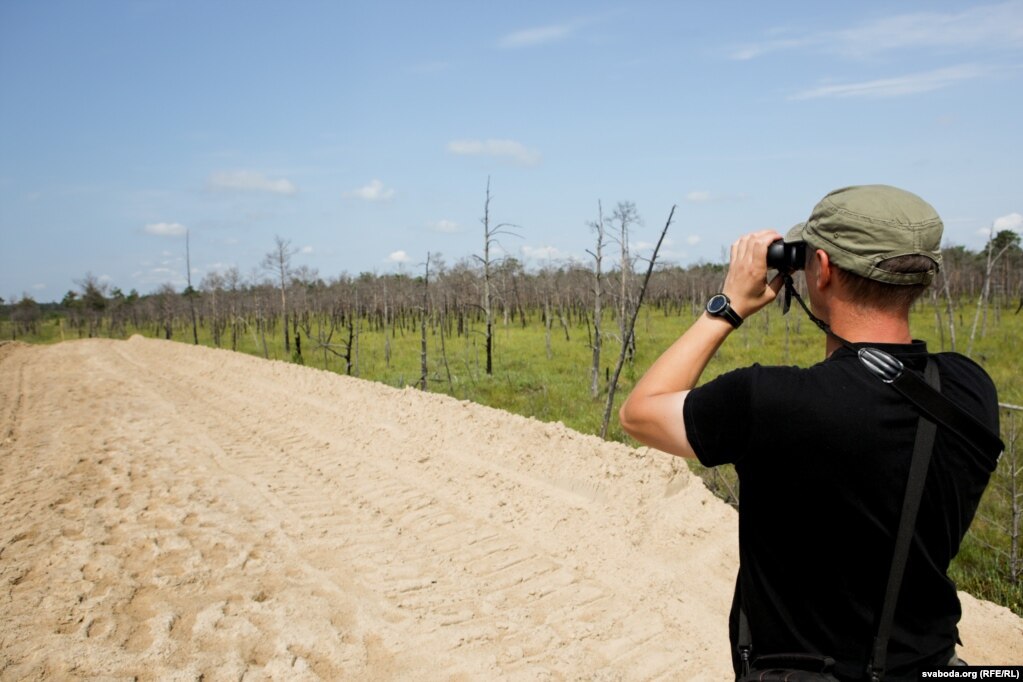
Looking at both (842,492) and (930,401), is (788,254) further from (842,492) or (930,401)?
(842,492)

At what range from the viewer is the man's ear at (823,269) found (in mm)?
1445

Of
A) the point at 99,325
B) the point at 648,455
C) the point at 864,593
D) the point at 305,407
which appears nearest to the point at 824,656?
the point at 864,593

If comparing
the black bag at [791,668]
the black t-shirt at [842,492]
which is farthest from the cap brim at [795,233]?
the black bag at [791,668]

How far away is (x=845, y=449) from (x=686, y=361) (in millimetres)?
391

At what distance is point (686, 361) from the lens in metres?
1.53

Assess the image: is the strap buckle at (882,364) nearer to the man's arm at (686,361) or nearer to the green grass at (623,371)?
the man's arm at (686,361)

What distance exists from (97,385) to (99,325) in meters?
56.9

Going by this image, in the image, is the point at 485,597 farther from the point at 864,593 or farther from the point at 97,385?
the point at 97,385

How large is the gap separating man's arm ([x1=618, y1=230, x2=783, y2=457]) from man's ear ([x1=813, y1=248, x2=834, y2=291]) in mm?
106

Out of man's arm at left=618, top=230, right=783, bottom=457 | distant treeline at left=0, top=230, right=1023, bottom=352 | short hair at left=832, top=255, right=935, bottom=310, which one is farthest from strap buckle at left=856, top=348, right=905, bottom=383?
distant treeline at left=0, top=230, right=1023, bottom=352

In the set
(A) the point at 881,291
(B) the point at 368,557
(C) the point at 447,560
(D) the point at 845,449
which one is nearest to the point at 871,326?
(A) the point at 881,291

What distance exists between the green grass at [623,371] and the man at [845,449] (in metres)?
5.03

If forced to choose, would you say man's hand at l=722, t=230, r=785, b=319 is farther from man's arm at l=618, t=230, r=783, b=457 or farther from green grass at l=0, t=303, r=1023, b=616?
green grass at l=0, t=303, r=1023, b=616

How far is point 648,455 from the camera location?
7.11m
